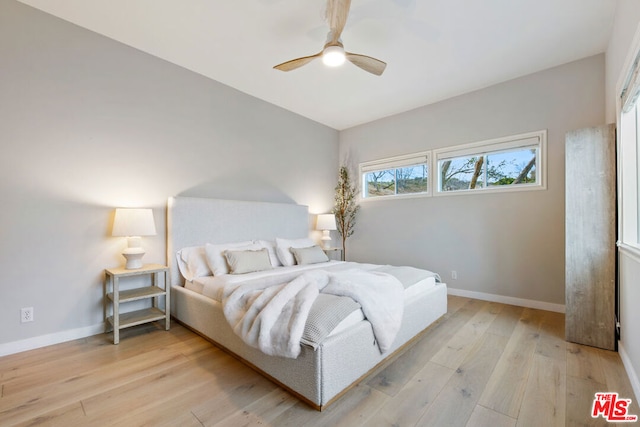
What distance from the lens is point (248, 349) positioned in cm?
209

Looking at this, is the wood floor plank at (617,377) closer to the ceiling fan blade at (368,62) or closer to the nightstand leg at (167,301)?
the ceiling fan blade at (368,62)

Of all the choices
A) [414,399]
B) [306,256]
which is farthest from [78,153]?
[414,399]

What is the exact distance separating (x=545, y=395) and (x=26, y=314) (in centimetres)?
409

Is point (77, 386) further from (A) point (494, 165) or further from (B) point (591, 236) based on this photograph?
(A) point (494, 165)

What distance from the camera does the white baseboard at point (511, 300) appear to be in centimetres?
337

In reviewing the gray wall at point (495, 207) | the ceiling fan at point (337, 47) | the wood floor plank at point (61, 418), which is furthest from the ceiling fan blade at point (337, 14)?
the wood floor plank at point (61, 418)

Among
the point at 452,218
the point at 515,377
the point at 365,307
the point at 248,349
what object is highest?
the point at 452,218

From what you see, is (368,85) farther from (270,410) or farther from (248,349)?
(270,410)

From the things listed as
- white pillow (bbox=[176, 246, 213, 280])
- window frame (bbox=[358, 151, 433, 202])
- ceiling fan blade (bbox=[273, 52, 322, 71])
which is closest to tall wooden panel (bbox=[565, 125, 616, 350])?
window frame (bbox=[358, 151, 433, 202])

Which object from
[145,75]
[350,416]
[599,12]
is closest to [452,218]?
[599,12]

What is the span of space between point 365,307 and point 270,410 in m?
0.88

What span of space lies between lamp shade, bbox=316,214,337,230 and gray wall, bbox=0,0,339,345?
1985mm

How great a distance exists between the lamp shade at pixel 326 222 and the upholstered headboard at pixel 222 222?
0.48m

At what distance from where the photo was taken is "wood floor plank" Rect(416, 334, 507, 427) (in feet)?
5.23
